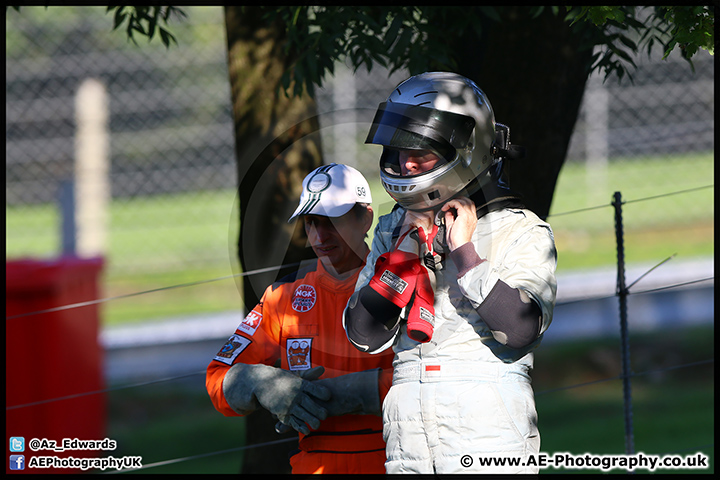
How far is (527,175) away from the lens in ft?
13.1

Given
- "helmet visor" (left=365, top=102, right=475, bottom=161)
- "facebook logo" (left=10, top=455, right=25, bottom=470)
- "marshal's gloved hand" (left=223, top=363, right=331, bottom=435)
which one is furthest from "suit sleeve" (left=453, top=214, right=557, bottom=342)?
"facebook logo" (left=10, top=455, right=25, bottom=470)

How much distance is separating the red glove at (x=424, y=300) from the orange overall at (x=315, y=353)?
1.61 ft

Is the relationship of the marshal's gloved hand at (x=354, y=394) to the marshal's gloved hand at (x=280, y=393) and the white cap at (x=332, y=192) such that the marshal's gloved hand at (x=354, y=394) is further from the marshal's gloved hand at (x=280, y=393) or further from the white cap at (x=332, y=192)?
the white cap at (x=332, y=192)

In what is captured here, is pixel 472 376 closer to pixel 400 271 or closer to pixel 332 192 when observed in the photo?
pixel 400 271

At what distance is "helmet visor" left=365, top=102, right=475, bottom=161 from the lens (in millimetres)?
2408

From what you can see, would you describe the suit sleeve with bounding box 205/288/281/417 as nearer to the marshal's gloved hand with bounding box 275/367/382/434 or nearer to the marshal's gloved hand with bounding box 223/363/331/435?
the marshal's gloved hand with bounding box 223/363/331/435

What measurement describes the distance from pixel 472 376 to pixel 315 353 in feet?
2.68

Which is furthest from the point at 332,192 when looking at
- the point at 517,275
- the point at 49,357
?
the point at 49,357

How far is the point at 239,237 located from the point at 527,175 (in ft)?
5.30

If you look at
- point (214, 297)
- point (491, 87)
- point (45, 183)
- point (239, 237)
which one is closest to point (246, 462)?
point (239, 237)

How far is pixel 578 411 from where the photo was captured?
7418mm

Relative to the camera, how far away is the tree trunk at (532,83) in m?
3.97

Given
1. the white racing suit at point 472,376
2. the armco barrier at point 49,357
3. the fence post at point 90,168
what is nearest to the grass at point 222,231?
the fence post at point 90,168

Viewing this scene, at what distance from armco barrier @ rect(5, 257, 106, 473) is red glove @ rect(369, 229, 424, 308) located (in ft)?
12.2
